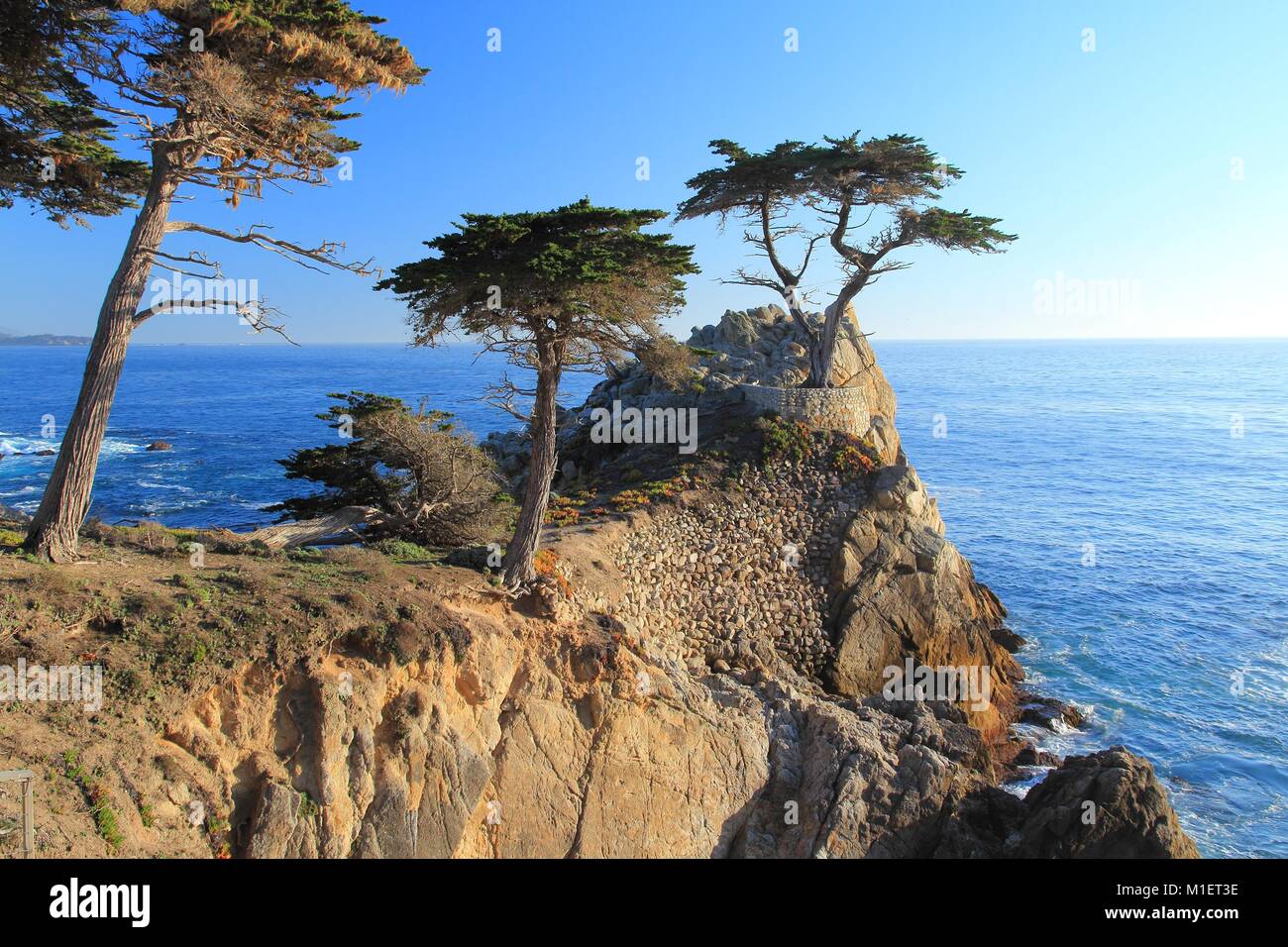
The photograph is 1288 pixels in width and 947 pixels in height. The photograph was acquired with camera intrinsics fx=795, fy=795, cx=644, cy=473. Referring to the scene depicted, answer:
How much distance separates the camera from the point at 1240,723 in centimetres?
2233

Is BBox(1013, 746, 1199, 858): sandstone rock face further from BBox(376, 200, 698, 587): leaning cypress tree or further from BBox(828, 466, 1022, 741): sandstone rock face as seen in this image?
BBox(376, 200, 698, 587): leaning cypress tree

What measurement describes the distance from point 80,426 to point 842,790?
14.1 m

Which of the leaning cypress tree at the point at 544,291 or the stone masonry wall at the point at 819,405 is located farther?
the stone masonry wall at the point at 819,405

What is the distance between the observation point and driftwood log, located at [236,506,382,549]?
717 inches

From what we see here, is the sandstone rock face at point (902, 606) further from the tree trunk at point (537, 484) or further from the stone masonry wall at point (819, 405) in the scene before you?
the tree trunk at point (537, 484)

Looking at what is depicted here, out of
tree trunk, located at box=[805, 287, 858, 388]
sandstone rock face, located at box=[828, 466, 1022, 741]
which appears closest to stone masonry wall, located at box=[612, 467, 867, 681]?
sandstone rock face, located at box=[828, 466, 1022, 741]

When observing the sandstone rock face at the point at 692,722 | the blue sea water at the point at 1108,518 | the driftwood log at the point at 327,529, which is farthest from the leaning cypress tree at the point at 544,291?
the blue sea water at the point at 1108,518

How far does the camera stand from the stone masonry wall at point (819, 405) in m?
25.0

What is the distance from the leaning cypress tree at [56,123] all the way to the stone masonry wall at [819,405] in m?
17.3

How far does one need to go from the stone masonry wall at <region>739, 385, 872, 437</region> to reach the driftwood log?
12466mm

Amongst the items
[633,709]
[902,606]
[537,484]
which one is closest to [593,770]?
[633,709]

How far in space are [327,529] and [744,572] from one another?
1047 cm
